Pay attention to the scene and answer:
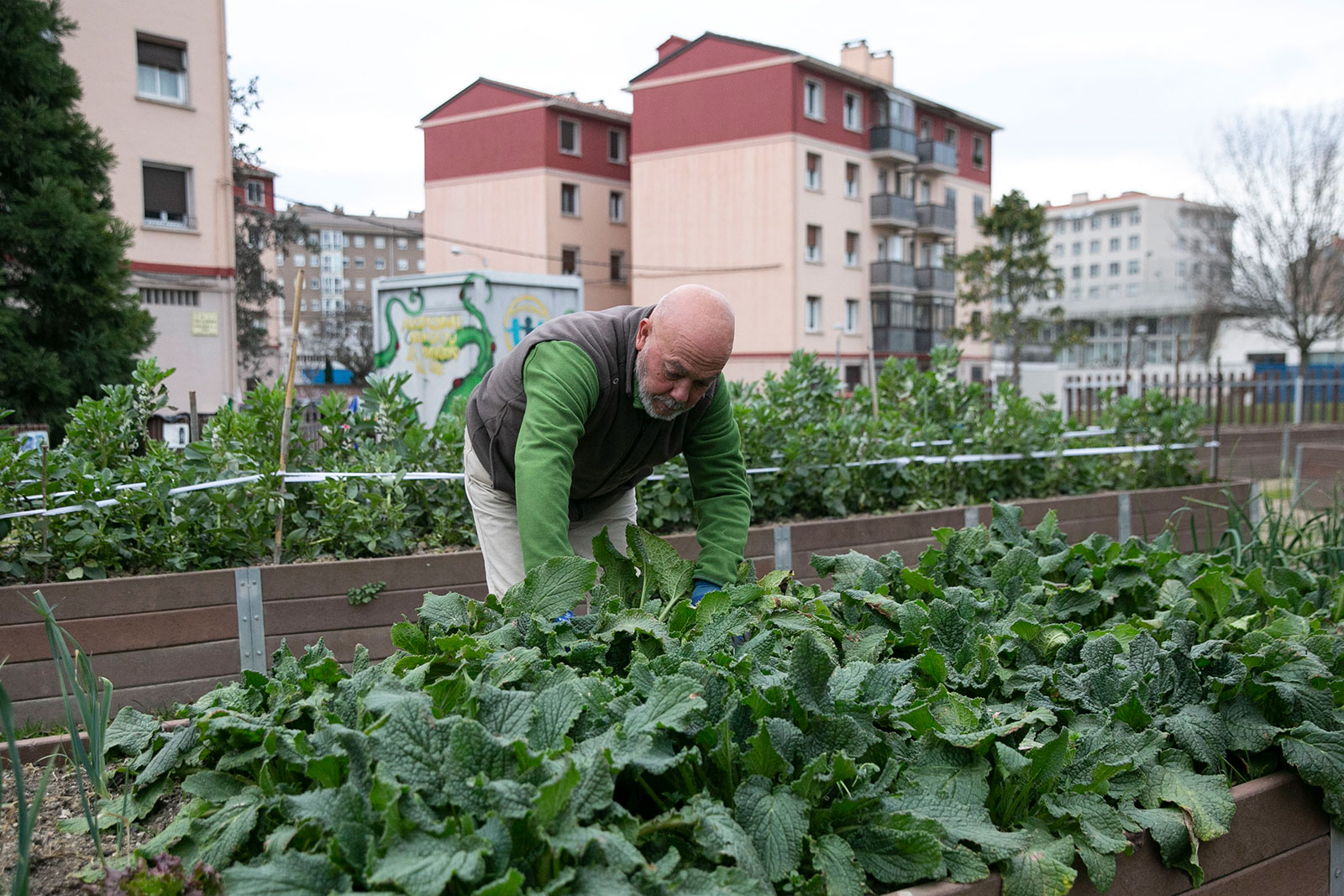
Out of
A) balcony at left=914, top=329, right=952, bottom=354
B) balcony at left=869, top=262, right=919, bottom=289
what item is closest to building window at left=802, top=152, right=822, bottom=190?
balcony at left=869, top=262, right=919, bottom=289

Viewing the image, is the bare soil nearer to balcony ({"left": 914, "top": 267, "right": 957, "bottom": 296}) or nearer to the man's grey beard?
the man's grey beard

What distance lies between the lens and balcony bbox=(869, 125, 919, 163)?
33.5 m

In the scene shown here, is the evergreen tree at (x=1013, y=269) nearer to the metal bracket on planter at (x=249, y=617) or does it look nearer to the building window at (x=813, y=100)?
the building window at (x=813, y=100)

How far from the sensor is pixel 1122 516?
21.0 ft

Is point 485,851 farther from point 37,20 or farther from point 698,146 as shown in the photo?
point 698,146

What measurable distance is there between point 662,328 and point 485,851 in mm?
1560

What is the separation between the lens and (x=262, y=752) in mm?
1724

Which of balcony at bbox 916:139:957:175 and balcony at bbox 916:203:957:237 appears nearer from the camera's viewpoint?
balcony at bbox 916:139:957:175

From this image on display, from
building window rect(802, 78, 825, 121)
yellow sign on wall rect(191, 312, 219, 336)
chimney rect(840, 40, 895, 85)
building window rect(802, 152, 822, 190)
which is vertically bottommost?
yellow sign on wall rect(191, 312, 219, 336)

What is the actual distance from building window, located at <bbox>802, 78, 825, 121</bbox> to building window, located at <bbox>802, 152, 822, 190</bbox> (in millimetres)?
1150

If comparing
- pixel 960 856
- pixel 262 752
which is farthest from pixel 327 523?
pixel 960 856

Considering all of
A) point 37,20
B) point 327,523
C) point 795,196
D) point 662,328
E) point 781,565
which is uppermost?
point 795,196

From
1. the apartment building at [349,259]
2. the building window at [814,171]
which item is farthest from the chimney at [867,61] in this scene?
the apartment building at [349,259]

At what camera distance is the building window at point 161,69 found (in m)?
19.3
